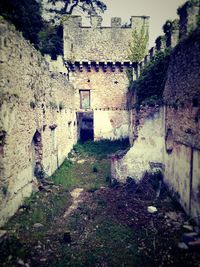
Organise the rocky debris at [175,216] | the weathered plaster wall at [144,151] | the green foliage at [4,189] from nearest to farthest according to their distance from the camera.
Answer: the green foliage at [4,189] < the rocky debris at [175,216] < the weathered plaster wall at [144,151]

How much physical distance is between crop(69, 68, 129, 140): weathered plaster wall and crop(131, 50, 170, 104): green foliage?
7.67 m

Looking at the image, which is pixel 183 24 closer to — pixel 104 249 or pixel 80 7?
pixel 104 249

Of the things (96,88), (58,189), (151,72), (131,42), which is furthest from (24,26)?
(58,189)

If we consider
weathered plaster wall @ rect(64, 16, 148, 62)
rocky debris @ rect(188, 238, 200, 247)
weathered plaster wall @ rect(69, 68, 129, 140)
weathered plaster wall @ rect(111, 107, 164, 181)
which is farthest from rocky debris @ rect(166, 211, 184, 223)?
weathered plaster wall @ rect(64, 16, 148, 62)

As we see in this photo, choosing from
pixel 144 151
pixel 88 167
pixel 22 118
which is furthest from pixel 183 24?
pixel 88 167

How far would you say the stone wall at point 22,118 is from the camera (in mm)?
6559

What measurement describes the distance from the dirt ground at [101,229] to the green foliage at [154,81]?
3414 mm

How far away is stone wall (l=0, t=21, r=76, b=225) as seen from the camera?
6.56 meters

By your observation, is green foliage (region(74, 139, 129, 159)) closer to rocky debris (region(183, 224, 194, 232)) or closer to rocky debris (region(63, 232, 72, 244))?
rocky debris (region(183, 224, 194, 232))

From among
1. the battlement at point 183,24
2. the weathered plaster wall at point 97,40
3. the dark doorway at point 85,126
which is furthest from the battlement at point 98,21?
the battlement at point 183,24

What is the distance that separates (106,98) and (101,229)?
44.2 feet

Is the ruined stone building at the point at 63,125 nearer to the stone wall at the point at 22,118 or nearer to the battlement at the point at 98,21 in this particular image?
the stone wall at the point at 22,118

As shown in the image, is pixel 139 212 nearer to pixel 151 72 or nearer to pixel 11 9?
pixel 151 72

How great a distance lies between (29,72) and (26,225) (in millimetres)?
5125
